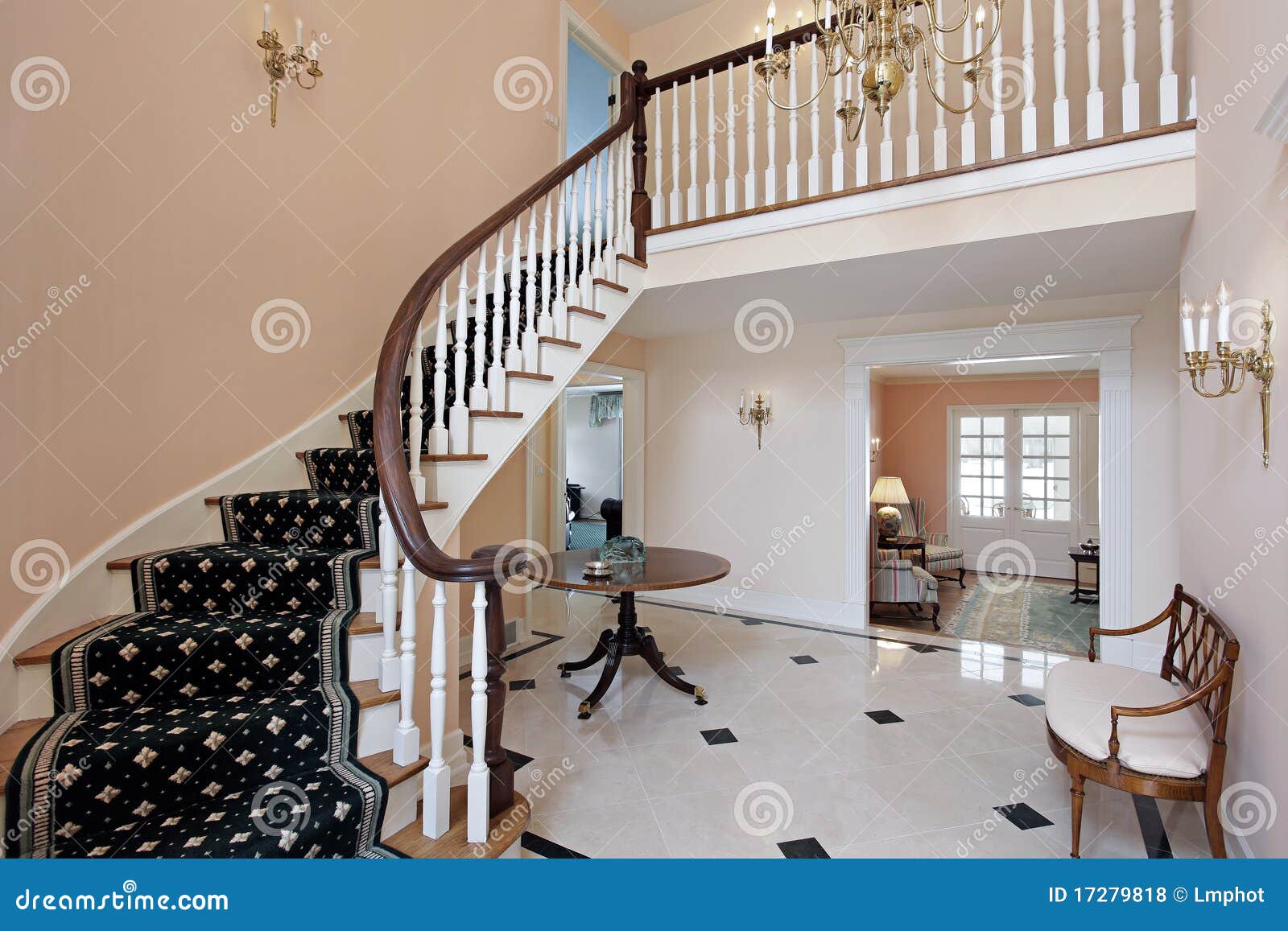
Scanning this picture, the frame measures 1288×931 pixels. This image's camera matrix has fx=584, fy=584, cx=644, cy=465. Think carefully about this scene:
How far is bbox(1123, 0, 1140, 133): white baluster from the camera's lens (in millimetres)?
2379

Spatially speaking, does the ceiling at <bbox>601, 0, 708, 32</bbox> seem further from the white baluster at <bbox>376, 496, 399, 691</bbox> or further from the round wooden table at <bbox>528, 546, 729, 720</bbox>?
the white baluster at <bbox>376, 496, 399, 691</bbox>

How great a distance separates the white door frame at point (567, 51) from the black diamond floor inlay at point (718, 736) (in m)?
4.17

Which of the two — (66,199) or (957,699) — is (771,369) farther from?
(66,199)

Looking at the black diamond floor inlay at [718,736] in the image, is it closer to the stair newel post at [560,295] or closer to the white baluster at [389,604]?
the white baluster at [389,604]

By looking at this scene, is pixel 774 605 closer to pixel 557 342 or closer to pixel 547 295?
pixel 557 342

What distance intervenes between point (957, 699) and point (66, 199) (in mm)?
4478

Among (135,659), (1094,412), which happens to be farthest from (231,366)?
(1094,412)

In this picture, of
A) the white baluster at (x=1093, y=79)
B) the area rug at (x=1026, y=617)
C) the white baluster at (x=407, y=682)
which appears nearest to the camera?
the white baluster at (x=407, y=682)

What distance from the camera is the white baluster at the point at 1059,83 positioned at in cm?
246

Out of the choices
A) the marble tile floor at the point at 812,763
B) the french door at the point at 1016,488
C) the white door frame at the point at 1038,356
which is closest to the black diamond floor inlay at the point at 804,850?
the marble tile floor at the point at 812,763

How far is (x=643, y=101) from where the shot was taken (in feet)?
11.5

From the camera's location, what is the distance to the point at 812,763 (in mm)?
2541

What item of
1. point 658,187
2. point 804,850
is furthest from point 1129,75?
point 804,850
